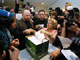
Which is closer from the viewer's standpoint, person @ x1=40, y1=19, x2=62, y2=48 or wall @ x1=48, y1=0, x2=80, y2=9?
person @ x1=40, y1=19, x2=62, y2=48

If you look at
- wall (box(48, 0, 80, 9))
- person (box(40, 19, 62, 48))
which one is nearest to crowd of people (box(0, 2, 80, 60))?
person (box(40, 19, 62, 48))

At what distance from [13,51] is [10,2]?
638cm

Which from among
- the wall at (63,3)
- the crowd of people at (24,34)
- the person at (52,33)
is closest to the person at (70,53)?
the crowd of people at (24,34)

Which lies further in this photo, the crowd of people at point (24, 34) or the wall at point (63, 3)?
the wall at point (63, 3)

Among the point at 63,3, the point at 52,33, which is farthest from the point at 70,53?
the point at 63,3

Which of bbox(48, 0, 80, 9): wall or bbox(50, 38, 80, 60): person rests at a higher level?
bbox(48, 0, 80, 9): wall

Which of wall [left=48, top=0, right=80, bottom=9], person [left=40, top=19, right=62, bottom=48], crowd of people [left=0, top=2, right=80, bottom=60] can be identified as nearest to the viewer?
crowd of people [left=0, top=2, right=80, bottom=60]

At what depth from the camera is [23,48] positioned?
1.31 meters

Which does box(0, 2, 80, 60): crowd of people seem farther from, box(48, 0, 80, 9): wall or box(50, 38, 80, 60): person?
box(48, 0, 80, 9): wall

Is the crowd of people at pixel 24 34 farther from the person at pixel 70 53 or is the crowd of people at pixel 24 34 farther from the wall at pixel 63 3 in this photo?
the wall at pixel 63 3

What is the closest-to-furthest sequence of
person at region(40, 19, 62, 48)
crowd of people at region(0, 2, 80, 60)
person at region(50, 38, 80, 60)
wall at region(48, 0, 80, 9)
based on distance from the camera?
crowd of people at region(0, 2, 80, 60) < person at region(50, 38, 80, 60) < person at region(40, 19, 62, 48) < wall at region(48, 0, 80, 9)

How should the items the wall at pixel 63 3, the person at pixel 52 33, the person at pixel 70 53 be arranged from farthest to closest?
the wall at pixel 63 3 → the person at pixel 52 33 → the person at pixel 70 53

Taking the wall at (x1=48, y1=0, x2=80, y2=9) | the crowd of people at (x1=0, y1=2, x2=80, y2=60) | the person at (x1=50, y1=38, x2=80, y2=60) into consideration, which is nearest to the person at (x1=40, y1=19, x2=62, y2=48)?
the crowd of people at (x1=0, y1=2, x2=80, y2=60)

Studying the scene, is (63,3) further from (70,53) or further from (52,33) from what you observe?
(70,53)
